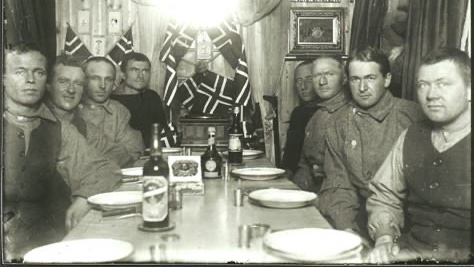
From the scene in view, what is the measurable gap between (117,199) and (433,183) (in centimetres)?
129

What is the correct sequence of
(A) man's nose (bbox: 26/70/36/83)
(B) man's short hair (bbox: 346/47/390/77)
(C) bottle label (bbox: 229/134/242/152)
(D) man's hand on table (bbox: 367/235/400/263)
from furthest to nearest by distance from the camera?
(B) man's short hair (bbox: 346/47/390/77), (C) bottle label (bbox: 229/134/242/152), (A) man's nose (bbox: 26/70/36/83), (D) man's hand on table (bbox: 367/235/400/263)

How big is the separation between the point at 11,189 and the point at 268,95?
6.58 ft

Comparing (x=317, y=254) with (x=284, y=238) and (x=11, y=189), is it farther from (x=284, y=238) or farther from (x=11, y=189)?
(x=11, y=189)

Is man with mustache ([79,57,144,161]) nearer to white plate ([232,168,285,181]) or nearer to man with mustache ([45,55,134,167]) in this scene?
man with mustache ([45,55,134,167])

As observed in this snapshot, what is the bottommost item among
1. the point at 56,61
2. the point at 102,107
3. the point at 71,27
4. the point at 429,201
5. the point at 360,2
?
the point at 429,201

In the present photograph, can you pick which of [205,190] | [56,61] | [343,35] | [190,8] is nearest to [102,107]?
[56,61]

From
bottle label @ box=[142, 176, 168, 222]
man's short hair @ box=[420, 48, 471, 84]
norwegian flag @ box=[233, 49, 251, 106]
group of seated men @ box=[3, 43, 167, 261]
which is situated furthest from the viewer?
norwegian flag @ box=[233, 49, 251, 106]

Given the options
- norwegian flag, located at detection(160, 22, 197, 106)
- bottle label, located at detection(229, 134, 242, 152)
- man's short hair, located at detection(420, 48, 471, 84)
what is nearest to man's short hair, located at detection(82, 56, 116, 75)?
norwegian flag, located at detection(160, 22, 197, 106)

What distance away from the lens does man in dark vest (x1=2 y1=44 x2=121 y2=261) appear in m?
2.19

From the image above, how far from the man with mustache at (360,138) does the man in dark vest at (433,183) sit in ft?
1.15

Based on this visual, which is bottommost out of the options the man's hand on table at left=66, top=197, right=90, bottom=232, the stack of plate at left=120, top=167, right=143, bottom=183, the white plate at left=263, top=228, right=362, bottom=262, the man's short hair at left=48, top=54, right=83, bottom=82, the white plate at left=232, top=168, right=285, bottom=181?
the man's hand on table at left=66, top=197, right=90, bottom=232

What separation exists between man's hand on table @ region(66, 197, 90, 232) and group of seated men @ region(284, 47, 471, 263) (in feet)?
3.32

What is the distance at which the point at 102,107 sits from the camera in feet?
9.81

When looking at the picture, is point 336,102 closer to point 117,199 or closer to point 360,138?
point 360,138
